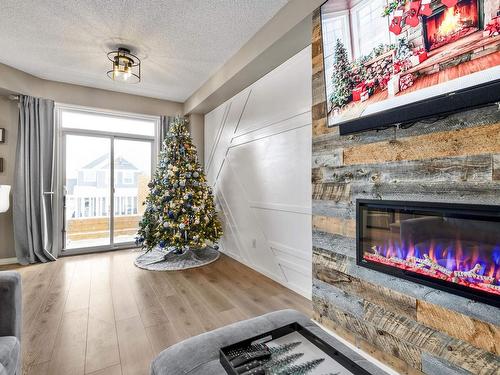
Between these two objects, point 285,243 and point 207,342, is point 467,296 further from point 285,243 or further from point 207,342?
point 285,243

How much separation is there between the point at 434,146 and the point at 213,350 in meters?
1.44

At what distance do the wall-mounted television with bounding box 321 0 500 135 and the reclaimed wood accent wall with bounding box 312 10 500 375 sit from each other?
12cm

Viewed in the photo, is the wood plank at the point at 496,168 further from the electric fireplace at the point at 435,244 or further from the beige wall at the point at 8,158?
the beige wall at the point at 8,158

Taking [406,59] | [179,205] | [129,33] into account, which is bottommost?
[179,205]

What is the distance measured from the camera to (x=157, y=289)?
2.82 metres

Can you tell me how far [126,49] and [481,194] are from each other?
3.53 m

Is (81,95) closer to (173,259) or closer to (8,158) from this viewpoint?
(8,158)

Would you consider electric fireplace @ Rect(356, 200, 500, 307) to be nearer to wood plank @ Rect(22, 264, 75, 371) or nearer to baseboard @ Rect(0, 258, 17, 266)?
wood plank @ Rect(22, 264, 75, 371)

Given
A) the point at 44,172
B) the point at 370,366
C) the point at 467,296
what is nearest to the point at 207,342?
the point at 370,366

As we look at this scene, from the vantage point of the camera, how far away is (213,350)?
3.57 feet

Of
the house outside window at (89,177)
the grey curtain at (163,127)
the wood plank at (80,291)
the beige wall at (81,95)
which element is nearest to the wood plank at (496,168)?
the wood plank at (80,291)

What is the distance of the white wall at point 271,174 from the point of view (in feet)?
8.80

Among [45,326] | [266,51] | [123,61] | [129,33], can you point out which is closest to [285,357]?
[45,326]

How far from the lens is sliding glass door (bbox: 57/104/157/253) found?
4.27 m
